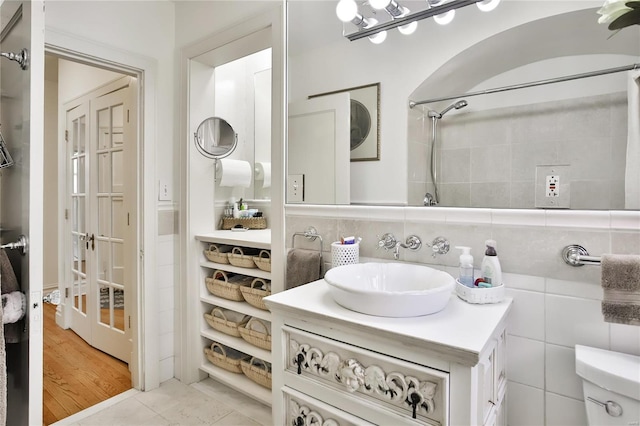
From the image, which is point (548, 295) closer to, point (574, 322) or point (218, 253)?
point (574, 322)

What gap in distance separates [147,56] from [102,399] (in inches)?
81.2

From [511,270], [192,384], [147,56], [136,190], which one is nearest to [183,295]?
[192,384]

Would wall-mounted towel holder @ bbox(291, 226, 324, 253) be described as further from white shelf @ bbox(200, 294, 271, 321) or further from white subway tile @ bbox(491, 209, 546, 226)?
white subway tile @ bbox(491, 209, 546, 226)

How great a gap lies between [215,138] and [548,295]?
6.46 feet

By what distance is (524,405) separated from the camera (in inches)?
45.6

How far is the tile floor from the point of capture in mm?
1835

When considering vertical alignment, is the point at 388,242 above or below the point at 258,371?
above

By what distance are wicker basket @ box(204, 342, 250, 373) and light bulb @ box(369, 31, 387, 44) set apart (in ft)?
6.07

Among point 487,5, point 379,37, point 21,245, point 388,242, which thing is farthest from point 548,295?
point 21,245

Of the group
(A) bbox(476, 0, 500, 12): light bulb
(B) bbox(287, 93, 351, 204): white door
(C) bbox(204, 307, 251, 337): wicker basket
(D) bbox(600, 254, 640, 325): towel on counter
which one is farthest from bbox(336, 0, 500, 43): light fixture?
(C) bbox(204, 307, 251, 337): wicker basket

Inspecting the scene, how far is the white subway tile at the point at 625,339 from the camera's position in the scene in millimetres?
995

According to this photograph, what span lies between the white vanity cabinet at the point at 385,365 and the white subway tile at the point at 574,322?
134 mm

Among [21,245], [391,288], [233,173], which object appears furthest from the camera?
[233,173]

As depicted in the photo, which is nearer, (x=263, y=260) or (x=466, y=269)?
(x=466, y=269)
